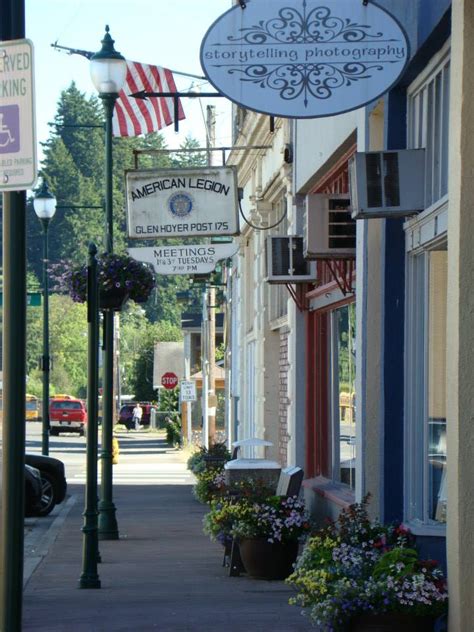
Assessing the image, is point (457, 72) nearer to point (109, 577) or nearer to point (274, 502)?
point (274, 502)

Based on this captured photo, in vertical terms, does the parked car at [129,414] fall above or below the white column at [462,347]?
below

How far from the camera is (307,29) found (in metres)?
8.60

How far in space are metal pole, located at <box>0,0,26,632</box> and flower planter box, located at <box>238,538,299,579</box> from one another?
646cm

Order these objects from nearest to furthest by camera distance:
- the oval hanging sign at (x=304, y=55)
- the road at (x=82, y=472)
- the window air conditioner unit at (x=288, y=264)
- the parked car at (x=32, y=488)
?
the oval hanging sign at (x=304, y=55) < the window air conditioner unit at (x=288, y=264) < the road at (x=82, y=472) < the parked car at (x=32, y=488)

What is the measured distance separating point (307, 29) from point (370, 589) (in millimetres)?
3360

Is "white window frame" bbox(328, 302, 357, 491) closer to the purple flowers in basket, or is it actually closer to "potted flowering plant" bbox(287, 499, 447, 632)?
the purple flowers in basket

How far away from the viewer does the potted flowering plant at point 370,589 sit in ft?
25.5

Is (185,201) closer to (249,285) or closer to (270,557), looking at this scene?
(270,557)

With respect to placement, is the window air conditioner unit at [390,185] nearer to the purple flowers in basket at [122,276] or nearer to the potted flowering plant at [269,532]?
the potted flowering plant at [269,532]

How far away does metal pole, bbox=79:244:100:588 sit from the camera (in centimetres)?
1264

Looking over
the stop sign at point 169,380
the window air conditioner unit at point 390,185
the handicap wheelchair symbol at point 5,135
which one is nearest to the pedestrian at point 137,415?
the stop sign at point 169,380

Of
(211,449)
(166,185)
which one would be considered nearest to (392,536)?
(166,185)

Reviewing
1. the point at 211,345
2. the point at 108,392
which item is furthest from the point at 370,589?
the point at 211,345

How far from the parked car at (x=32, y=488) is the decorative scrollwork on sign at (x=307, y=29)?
13.4 m
